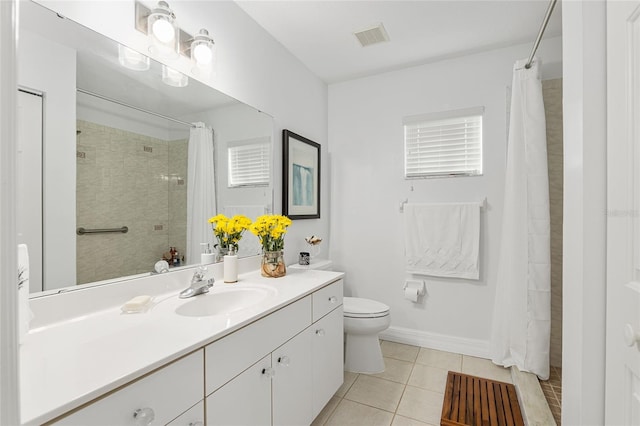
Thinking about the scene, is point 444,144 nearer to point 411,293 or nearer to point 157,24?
point 411,293

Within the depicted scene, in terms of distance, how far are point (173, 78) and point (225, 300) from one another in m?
1.12

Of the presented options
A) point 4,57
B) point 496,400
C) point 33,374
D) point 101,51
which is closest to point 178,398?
point 33,374

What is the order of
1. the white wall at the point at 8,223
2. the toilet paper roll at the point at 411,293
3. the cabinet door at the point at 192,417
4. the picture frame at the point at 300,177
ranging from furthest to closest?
the toilet paper roll at the point at 411,293, the picture frame at the point at 300,177, the cabinet door at the point at 192,417, the white wall at the point at 8,223

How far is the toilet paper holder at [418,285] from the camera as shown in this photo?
2.56m

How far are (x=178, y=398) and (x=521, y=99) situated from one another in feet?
8.38

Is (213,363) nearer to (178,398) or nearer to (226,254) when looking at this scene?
(178,398)

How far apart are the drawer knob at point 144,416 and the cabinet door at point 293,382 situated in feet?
1.75

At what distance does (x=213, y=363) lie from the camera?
933 millimetres

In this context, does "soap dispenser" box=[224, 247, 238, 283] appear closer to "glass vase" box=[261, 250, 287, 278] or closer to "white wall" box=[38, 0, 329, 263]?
"glass vase" box=[261, 250, 287, 278]

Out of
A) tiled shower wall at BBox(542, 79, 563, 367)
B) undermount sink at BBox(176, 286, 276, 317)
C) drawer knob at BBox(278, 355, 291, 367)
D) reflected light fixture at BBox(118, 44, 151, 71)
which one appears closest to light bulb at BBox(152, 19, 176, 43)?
reflected light fixture at BBox(118, 44, 151, 71)

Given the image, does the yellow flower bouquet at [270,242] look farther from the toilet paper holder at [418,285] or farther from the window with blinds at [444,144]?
the window with blinds at [444,144]

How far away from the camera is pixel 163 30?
1320 millimetres

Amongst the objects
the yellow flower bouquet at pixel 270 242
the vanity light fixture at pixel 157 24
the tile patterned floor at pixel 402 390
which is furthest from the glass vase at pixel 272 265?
the vanity light fixture at pixel 157 24

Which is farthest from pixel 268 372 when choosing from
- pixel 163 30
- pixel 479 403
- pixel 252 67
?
pixel 252 67
